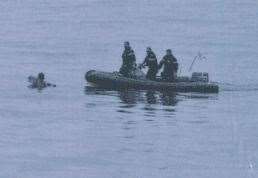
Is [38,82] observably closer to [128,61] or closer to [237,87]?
[128,61]

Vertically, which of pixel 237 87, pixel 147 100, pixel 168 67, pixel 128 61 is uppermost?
pixel 128 61

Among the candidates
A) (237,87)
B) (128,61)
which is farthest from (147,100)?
(237,87)

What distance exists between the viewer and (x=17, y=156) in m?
33.4

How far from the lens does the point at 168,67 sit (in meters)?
53.0

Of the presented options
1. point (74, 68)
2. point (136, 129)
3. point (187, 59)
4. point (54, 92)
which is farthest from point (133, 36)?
point (136, 129)

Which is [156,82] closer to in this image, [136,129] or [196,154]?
[136,129]

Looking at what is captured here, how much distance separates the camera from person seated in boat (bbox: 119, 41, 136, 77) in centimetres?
5384

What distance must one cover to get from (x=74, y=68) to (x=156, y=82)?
19.6m

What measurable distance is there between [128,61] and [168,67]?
215 cm

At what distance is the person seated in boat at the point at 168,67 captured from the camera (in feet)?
174

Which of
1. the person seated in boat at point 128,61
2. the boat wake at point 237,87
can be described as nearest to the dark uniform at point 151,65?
the person seated in boat at point 128,61

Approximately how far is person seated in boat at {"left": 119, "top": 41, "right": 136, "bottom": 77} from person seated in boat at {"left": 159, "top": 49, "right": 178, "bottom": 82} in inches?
62.6

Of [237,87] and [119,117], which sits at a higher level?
[237,87]

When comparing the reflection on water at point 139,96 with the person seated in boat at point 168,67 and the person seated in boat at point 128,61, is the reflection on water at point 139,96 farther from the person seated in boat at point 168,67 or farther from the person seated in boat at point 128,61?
the person seated in boat at point 128,61
